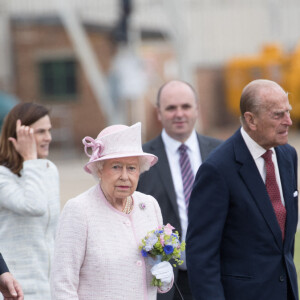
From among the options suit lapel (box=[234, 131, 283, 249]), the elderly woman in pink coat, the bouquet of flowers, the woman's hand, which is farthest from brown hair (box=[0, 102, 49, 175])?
suit lapel (box=[234, 131, 283, 249])

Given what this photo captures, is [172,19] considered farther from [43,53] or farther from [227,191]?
[227,191]

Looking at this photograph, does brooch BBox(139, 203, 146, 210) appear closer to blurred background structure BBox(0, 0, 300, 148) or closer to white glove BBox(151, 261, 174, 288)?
white glove BBox(151, 261, 174, 288)

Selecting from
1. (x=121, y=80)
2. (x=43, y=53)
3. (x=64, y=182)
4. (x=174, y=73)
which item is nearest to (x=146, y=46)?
(x=174, y=73)

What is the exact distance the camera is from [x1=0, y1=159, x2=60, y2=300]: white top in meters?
5.33

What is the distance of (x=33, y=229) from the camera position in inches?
213

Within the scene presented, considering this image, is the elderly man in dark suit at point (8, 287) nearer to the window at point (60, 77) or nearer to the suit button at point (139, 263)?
the suit button at point (139, 263)

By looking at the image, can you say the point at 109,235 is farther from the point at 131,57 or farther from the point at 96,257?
the point at 131,57

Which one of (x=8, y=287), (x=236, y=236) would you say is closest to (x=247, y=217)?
(x=236, y=236)

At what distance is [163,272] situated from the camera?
4.41 meters

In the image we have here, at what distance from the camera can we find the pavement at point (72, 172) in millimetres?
17223

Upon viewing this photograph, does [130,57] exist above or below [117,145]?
above

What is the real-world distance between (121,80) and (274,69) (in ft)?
29.7

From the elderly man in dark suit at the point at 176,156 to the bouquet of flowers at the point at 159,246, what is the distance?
39.9 inches

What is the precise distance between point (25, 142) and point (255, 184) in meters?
1.67
